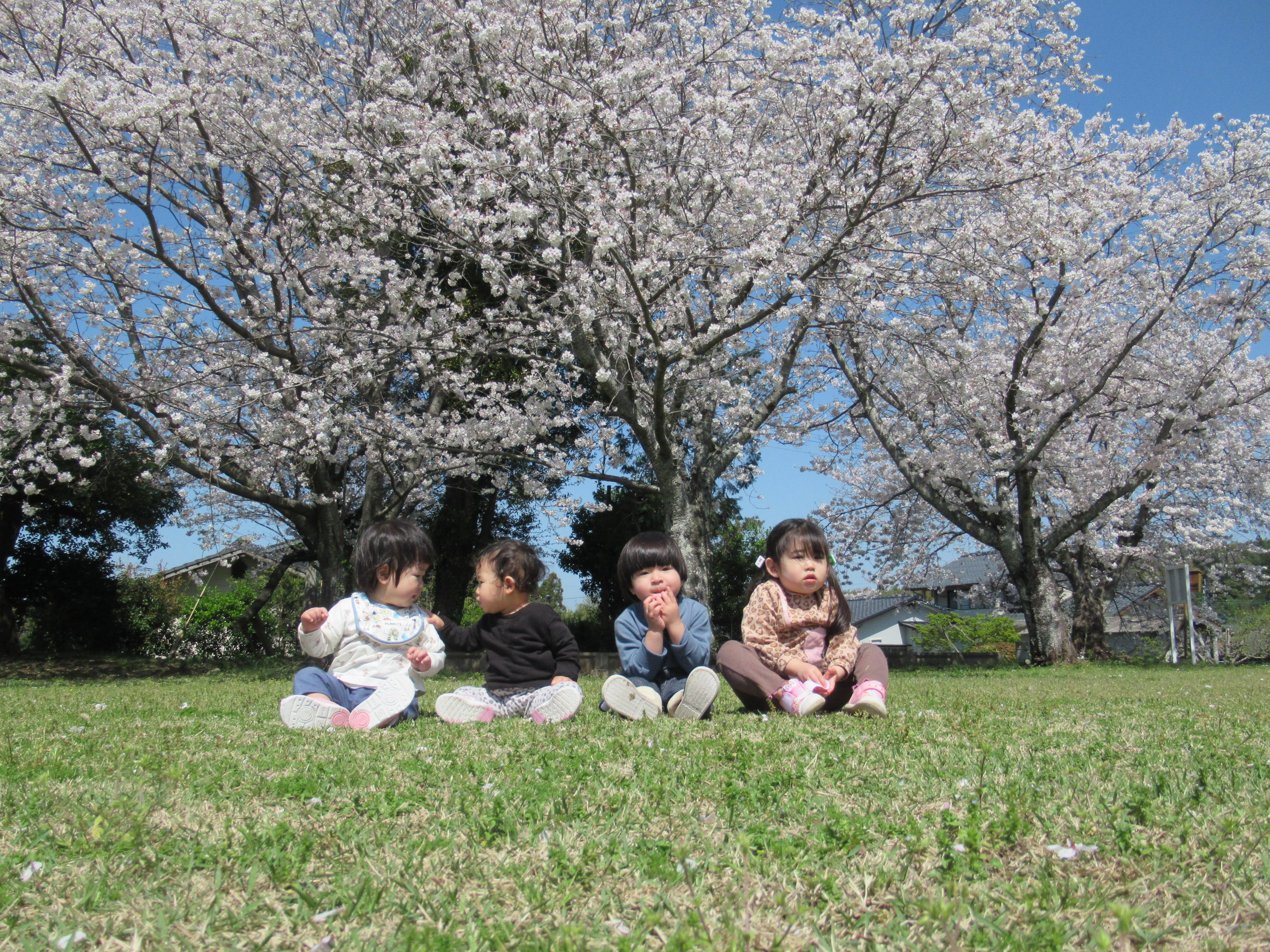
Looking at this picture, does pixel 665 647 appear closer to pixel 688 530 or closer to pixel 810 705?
pixel 810 705

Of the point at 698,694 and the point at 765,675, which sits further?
the point at 765,675

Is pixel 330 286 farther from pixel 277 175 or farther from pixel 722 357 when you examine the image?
pixel 722 357

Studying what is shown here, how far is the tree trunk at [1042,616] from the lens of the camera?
16438mm

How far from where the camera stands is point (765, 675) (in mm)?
4855

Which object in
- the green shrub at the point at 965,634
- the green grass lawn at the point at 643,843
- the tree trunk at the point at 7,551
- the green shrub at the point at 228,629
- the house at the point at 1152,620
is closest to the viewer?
the green grass lawn at the point at 643,843

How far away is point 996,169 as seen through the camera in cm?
1028

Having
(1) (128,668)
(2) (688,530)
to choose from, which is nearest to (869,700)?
(2) (688,530)

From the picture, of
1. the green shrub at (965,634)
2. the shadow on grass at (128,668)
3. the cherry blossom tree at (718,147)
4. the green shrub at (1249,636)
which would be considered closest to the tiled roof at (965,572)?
the green shrub at (965,634)

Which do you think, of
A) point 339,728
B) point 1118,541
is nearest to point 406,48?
point 339,728

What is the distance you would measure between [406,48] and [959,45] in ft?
23.2

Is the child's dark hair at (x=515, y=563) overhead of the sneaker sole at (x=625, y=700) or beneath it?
overhead

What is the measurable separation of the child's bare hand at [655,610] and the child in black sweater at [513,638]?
491mm

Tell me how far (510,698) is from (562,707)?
18.5 inches

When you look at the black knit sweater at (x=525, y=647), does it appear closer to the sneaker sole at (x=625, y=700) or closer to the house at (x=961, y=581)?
the sneaker sole at (x=625, y=700)
